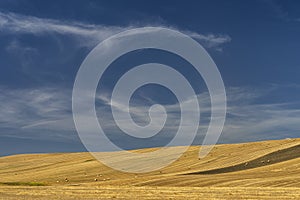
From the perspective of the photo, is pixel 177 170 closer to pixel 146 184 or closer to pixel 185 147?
pixel 146 184

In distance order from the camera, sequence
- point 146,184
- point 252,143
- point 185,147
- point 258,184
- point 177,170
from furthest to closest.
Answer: point 185,147, point 252,143, point 177,170, point 146,184, point 258,184

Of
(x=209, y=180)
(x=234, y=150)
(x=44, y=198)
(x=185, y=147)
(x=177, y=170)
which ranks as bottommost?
(x=44, y=198)

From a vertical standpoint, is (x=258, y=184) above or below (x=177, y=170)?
below

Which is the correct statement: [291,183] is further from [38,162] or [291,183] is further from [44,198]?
[38,162]

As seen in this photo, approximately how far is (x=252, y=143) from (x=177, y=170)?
1022 inches

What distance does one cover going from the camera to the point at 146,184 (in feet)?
173

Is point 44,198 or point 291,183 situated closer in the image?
point 44,198

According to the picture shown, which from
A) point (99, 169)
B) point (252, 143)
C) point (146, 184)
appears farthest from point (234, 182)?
point (252, 143)

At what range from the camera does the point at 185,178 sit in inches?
2196

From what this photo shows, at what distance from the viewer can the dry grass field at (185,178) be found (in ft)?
131

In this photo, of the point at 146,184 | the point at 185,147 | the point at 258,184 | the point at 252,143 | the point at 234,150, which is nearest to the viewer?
the point at 258,184

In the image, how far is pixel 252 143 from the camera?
9225cm

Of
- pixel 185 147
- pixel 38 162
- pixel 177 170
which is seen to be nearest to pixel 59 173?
pixel 177 170

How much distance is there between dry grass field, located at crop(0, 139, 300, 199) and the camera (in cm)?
4000
